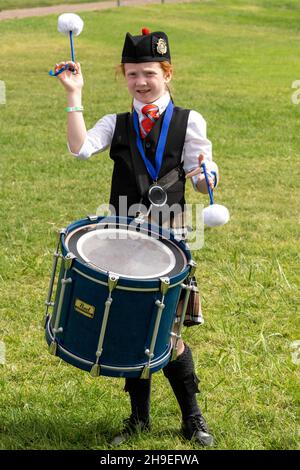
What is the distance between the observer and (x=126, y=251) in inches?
111

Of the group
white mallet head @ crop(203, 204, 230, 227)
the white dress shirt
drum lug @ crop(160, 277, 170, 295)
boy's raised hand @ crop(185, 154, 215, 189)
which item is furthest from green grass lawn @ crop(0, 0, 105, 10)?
drum lug @ crop(160, 277, 170, 295)

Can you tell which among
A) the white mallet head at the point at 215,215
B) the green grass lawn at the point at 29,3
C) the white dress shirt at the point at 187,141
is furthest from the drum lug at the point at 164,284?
the green grass lawn at the point at 29,3

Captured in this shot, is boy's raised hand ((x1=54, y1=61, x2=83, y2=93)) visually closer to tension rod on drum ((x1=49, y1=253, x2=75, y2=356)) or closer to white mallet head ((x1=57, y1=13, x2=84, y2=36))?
white mallet head ((x1=57, y1=13, x2=84, y2=36))

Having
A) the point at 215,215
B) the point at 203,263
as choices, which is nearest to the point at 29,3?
the point at 203,263

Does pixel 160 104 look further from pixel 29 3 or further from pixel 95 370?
pixel 29 3

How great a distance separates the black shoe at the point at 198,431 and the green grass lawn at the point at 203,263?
0.17ft

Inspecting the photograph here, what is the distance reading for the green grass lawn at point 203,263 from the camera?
3406 mm

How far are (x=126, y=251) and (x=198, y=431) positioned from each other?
3.24 ft

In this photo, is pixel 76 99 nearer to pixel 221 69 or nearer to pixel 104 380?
pixel 104 380

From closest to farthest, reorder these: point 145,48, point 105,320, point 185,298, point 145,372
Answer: point 105,320
point 145,372
point 185,298
point 145,48

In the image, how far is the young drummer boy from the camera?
308cm

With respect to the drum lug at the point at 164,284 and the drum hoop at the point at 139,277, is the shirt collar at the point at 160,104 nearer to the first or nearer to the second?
the drum hoop at the point at 139,277

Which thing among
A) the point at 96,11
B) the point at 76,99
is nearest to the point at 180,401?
the point at 76,99
